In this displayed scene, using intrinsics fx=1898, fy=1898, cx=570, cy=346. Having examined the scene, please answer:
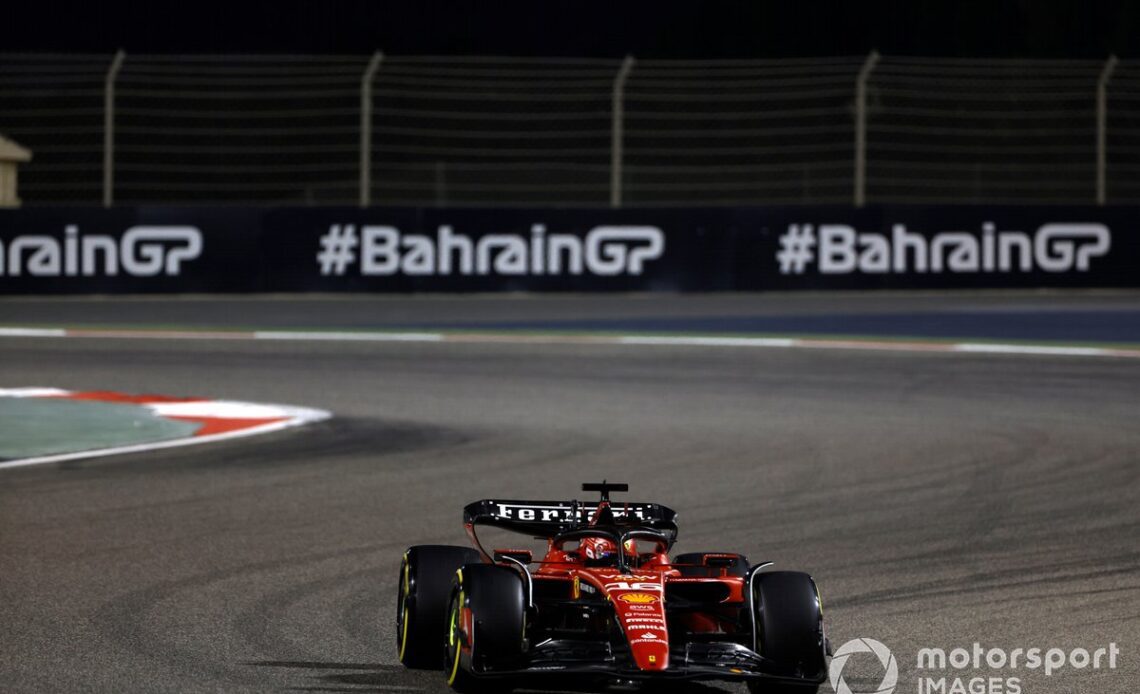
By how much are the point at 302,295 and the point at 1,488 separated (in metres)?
14.6

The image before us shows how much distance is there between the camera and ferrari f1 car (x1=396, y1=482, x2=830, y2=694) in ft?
16.9

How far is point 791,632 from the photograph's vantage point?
5309 mm

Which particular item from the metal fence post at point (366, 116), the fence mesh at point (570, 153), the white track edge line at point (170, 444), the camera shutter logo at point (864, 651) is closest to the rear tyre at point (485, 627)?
the camera shutter logo at point (864, 651)

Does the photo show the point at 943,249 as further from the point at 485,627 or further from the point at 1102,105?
the point at 485,627

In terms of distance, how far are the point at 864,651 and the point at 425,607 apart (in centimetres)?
142

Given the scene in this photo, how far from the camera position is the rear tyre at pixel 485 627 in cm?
523

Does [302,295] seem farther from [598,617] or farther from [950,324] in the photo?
[598,617]

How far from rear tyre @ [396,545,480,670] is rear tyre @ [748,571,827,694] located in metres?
0.97

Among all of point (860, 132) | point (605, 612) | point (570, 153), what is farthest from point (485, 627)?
point (570, 153)

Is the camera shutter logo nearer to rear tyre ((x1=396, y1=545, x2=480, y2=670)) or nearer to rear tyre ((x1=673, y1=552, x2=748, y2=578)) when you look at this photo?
rear tyre ((x1=673, y1=552, x2=748, y2=578))

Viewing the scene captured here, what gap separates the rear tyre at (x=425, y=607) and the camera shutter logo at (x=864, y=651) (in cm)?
118

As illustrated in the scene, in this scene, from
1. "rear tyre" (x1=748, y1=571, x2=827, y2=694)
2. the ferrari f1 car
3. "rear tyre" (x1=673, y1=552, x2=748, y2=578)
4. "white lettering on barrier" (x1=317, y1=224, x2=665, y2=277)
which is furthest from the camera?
"white lettering on barrier" (x1=317, y1=224, x2=665, y2=277)

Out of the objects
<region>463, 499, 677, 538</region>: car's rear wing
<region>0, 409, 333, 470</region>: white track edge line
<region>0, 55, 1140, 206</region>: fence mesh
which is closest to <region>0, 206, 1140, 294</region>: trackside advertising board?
<region>0, 55, 1140, 206</region>: fence mesh
